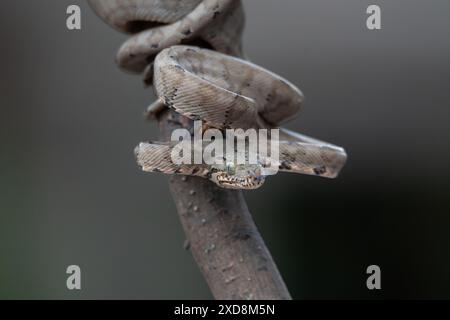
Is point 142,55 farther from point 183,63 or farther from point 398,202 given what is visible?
point 398,202

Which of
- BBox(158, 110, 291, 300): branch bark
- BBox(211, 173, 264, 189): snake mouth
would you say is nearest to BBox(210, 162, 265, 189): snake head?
BBox(211, 173, 264, 189): snake mouth

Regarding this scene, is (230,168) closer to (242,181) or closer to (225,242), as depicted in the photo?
(242,181)

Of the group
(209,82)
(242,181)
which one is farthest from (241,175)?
(209,82)

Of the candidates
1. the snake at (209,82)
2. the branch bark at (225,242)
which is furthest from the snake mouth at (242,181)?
the branch bark at (225,242)

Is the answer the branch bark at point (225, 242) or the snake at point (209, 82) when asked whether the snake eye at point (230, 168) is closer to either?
the snake at point (209, 82)

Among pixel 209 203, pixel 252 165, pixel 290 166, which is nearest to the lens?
pixel 252 165

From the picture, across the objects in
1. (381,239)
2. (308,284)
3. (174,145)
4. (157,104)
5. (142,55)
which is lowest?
(308,284)

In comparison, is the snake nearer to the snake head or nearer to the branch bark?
the snake head

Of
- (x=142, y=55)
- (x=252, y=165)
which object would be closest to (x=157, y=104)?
(x=142, y=55)
